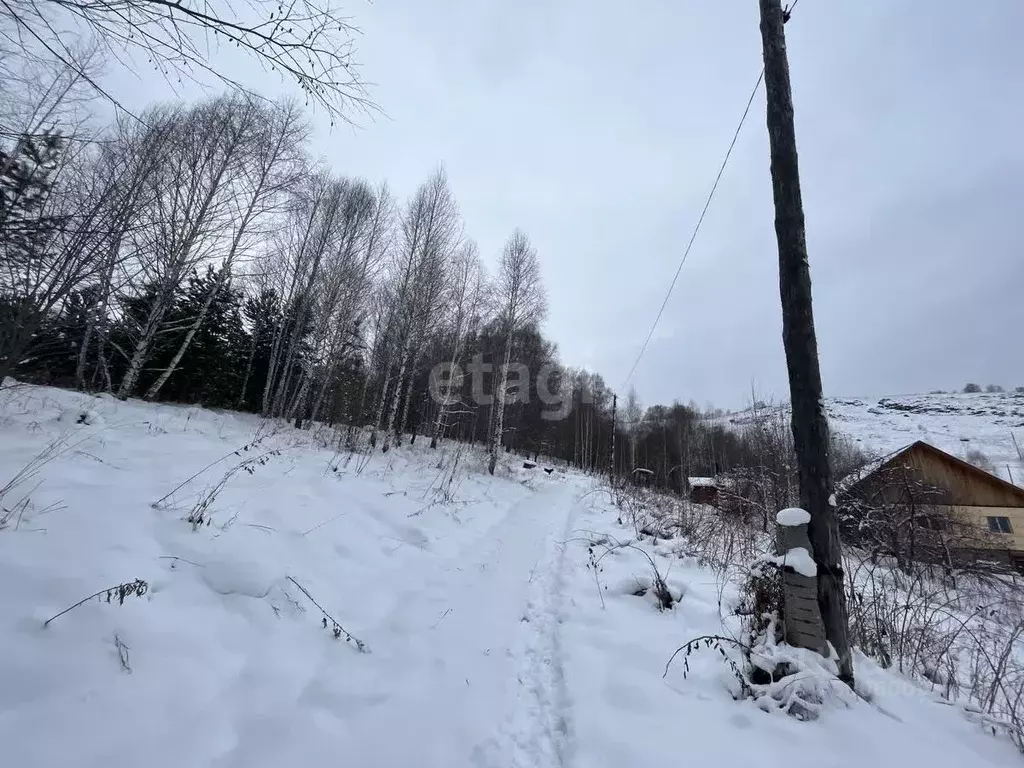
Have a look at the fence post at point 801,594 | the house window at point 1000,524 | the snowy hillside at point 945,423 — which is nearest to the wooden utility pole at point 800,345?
the fence post at point 801,594

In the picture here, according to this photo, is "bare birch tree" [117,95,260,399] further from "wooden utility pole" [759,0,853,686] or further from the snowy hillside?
the snowy hillside

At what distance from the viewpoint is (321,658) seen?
7.79 ft

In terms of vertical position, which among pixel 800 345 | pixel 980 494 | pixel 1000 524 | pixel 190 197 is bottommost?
pixel 1000 524

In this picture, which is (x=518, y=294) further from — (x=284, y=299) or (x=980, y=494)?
(x=980, y=494)

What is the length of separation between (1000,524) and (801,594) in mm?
21784

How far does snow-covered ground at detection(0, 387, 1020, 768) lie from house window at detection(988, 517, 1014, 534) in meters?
20.1

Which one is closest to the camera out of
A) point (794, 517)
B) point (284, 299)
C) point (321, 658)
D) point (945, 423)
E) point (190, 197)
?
point (321, 658)

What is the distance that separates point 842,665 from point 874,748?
0.59 metres

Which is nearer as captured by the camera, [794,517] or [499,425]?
[794,517]

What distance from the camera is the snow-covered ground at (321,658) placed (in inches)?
64.6

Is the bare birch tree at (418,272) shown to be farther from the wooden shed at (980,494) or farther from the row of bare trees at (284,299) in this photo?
the wooden shed at (980,494)

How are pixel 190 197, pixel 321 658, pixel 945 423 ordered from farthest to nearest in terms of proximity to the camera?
pixel 945 423 < pixel 190 197 < pixel 321 658

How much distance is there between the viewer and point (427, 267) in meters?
14.0

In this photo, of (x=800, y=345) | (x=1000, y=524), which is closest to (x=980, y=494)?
(x=1000, y=524)
